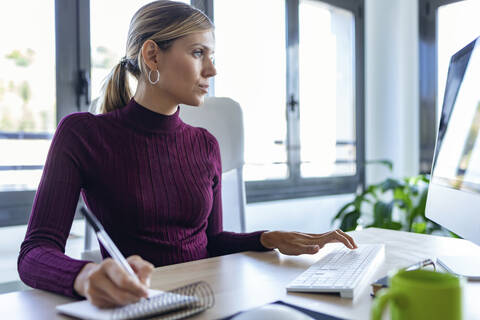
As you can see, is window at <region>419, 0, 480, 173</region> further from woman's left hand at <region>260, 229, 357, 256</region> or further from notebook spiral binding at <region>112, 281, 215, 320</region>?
notebook spiral binding at <region>112, 281, 215, 320</region>

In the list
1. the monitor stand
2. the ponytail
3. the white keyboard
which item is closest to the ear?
the ponytail

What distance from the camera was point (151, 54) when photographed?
1.17 m

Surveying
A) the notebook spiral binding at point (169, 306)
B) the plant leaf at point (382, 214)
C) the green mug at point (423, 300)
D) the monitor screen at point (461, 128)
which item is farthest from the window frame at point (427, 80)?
the green mug at point (423, 300)

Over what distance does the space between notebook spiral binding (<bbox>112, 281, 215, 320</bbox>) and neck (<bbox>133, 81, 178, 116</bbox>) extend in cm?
Result: 64

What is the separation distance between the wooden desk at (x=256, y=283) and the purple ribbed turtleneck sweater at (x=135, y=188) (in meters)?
0.13

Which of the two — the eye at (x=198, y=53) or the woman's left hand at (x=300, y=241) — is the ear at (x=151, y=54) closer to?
the eye at (x=198, y=53)

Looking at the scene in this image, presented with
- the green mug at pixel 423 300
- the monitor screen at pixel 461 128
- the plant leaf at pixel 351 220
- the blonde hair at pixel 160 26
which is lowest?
the plant leaf at pixel 351 220

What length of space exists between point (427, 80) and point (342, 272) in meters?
2.81

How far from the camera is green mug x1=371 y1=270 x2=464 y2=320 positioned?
0.34m

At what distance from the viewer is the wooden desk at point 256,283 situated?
0.63 m

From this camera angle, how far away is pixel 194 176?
1191 millimetres

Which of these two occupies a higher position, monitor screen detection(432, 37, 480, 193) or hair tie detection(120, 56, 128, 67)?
hair tie detection(120, 56, 128, 67)

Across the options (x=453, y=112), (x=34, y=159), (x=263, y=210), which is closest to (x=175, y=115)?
(x=453, y=112)

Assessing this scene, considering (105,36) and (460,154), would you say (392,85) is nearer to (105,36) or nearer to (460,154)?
(105,36)
